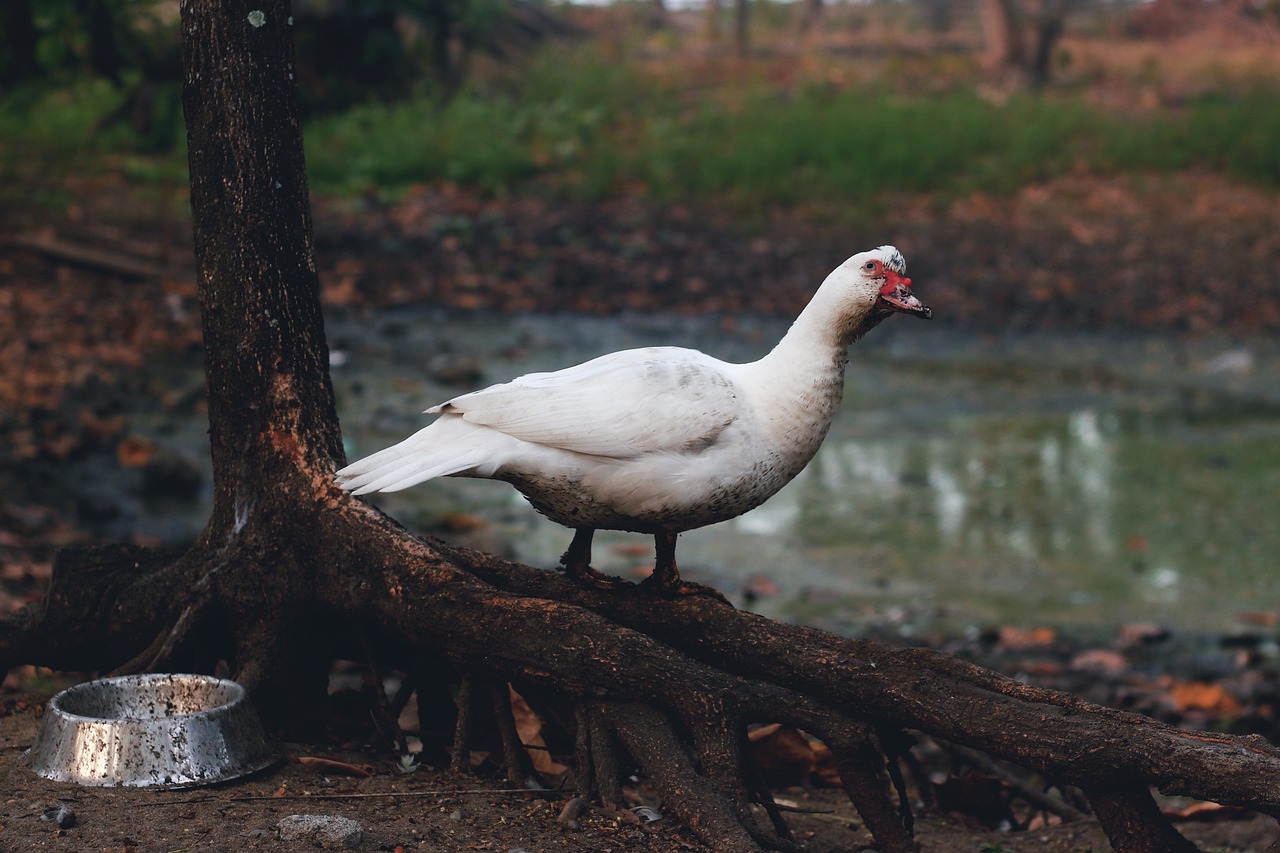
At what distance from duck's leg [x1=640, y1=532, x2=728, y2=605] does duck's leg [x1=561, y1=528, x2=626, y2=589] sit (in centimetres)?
10

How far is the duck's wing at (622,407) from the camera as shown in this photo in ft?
10.7

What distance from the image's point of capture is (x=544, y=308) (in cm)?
1141

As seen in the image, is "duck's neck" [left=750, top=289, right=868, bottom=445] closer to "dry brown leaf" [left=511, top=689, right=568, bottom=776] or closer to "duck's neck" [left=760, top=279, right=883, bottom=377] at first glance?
"duck's neck" [left=760, top=279, right=883, bottom=377]

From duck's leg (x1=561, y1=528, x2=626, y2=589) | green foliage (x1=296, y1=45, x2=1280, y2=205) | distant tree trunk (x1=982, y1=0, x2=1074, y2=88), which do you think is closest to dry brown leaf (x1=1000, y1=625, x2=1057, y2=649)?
duck's leg (x1=561, y1=528, x2=626, y2=589)

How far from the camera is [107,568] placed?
4062 mm

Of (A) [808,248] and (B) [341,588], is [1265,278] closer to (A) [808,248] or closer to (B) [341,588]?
(A) [808,248]

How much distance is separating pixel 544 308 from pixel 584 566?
7910 millimetres

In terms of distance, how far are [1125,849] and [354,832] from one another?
1.80 metres

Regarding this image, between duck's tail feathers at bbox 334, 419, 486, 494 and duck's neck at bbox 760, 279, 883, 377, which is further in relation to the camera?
duck's neck at bbox 760, 279, 883, 377

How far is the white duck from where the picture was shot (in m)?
3.23

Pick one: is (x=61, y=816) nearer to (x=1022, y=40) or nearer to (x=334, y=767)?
(x=334, y=767)

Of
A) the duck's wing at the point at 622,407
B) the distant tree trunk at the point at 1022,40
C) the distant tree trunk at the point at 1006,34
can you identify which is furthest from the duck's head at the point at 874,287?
the distant tree trunk at the point at 1006,34

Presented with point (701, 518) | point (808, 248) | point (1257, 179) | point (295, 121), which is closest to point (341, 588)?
point (701, 518)

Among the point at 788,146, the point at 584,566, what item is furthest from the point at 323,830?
the point at 788,146
